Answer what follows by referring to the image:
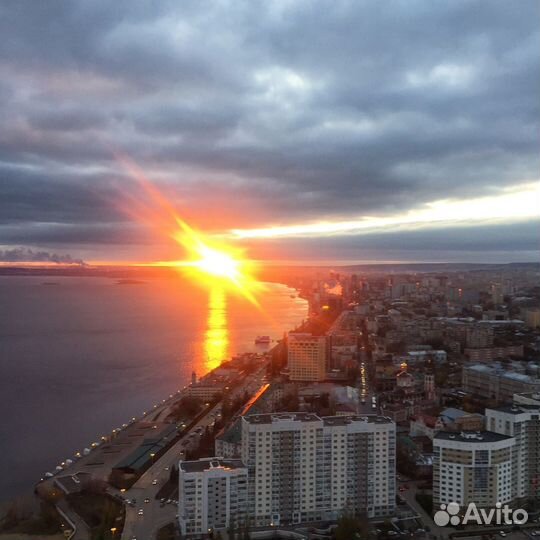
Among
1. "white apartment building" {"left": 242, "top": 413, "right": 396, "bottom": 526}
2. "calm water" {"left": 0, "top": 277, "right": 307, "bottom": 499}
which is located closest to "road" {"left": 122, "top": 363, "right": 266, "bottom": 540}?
"white apartment building" {"left": 242, "top": 413, "right": 396, "bottom": 526}

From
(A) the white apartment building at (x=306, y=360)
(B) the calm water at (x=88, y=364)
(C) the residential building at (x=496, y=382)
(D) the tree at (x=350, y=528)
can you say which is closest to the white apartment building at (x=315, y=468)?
(D) the tree at (x=350, y=528)

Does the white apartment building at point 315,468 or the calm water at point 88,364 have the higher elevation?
the white apartment building at point 315,468

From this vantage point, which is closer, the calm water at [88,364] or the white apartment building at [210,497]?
the white apartment building at [210,497]

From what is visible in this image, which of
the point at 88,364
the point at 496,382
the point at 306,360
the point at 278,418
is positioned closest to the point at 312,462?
the point at 278,418

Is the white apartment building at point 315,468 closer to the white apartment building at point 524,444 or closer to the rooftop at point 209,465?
the rooftop at point 209,465

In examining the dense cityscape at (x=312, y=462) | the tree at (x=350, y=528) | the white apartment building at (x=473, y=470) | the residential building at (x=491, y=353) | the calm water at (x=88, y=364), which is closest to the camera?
the tree at (x=350, y=528)

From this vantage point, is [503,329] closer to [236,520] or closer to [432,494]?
[432,494]
